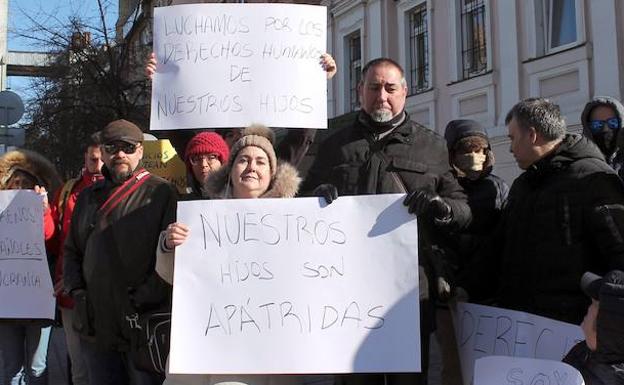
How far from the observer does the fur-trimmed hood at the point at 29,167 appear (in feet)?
14.3

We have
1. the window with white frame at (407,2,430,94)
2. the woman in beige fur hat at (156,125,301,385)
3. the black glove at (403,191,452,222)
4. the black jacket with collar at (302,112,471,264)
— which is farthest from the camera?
the window with white frame at (407,2,430,94)

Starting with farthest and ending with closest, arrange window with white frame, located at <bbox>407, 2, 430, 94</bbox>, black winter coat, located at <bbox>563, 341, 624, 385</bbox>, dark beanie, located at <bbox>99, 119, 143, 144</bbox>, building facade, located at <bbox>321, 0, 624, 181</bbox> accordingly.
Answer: window with white frame, located at <bbox>407, 2, 430, 94</bbox>, building facade, located at <bbox>321, 0, 624, 181</bbox>, dark beanie, located at <bbox>99, 119, 143, 144</bbox>, black winter coat, located at <bbox>563, 341, 624, 385</bbox>

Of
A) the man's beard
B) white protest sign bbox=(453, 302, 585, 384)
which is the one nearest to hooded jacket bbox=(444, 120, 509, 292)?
white protest sign bbox=(453, 302, 585, 384)

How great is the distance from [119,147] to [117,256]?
1.68 feet

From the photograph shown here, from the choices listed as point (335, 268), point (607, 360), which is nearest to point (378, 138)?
point (335, 268)

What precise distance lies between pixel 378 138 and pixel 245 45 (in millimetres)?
845

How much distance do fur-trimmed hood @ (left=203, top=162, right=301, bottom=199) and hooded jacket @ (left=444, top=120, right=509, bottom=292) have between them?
72 cm

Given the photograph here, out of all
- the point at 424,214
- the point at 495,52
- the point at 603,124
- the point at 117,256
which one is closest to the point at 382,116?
the point at 424,214

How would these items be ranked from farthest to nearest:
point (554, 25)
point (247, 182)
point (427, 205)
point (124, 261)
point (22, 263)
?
point (554, 25), point (22, 263), point (124, 261), point (247, 182), point (427, 205)

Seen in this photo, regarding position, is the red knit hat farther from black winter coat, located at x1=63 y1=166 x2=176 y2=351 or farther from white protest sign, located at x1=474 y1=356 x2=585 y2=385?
white protest sign, located at x1=474 y1=356 x2=585 y2=385

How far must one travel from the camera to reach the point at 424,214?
9.70ft

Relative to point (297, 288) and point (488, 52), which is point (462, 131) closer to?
point (297, 288)

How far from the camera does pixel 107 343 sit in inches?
135

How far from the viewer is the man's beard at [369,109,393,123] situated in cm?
301
